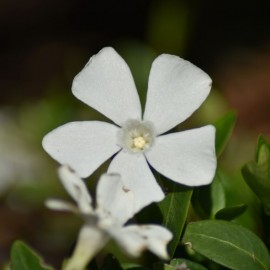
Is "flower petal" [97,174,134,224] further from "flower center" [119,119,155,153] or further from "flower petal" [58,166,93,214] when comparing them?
"flower center" [119,119,155,153]

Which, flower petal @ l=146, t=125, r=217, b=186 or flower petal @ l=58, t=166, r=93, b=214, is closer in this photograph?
flower petal @ l=58, t=166, r=93, b=214

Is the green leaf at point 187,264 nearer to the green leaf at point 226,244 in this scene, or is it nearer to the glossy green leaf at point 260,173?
the green leaf at point 226,244

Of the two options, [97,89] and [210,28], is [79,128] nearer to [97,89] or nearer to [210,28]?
[97,89]

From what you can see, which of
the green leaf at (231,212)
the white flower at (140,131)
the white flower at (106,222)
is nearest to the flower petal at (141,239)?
the white flower at (106,222)

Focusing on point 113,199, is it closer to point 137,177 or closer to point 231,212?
point 137,177

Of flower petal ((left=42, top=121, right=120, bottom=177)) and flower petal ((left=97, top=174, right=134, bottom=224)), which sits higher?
flower petal ((left=97, top=174, right=134, bottom=224))

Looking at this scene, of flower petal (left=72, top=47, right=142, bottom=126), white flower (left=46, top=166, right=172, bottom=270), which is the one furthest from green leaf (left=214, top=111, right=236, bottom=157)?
white flower (left=46, top=166, right=172, bottom=270)

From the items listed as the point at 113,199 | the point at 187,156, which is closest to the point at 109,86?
the point at 187,156
